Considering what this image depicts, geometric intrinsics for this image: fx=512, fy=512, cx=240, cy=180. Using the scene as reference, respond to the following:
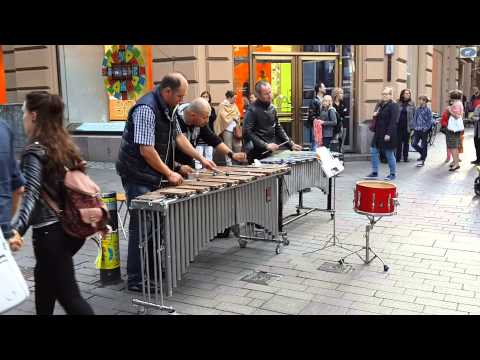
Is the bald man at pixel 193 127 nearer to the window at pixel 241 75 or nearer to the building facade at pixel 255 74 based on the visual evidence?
the building facade at pixel 255 74

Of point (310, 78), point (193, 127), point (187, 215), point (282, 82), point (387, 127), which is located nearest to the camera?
point (187, 215)

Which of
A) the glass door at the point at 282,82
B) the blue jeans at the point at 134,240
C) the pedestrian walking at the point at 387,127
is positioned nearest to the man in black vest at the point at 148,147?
the blue jeans at the point at 134,240

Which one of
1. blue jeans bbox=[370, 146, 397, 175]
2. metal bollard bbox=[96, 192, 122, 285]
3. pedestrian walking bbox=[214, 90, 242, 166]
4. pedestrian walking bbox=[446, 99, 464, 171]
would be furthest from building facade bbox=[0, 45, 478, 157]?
metal bollard bbox=[96, 192, 122, 285]

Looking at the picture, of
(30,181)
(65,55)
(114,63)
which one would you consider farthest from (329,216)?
(65,55)

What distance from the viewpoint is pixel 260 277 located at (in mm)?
5004

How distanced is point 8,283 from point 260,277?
2.79m

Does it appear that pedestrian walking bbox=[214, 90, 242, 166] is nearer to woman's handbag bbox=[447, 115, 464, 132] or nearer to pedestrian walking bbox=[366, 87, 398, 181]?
pedestrian walking bbox=[366, 87, 398, 181]

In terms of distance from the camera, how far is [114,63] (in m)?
12.4

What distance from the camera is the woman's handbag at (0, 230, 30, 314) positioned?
8.48ft

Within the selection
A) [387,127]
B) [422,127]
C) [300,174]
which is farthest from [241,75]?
[300,174]

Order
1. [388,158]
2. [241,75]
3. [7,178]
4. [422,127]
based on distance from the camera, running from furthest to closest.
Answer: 1. [241,75]
2. [422,127]
3. [388,158]
4. [7,178]

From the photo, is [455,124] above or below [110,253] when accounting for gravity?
above

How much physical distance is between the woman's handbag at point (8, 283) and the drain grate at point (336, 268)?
127 inches

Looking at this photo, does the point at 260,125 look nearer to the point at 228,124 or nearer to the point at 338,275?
the point at 338,275
